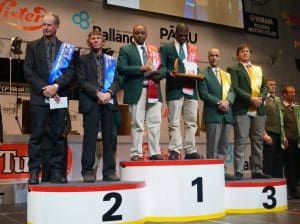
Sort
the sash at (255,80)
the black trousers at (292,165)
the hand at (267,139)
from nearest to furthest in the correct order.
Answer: the sash at (255,80) → the hand at (267,139) → the black trousers at (292,165)

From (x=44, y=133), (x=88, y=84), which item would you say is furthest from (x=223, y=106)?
(x=44, y=133)

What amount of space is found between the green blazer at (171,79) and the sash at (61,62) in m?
0.88

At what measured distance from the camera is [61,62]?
3.50 metres

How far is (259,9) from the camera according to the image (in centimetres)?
900

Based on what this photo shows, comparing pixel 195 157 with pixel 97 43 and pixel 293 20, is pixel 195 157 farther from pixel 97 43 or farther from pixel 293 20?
pixel 293 20

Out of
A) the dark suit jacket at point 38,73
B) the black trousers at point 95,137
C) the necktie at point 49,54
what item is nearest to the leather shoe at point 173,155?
the black trousers at point 95,137

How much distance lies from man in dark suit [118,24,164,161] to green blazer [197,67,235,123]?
0.54m

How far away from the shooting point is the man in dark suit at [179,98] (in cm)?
404

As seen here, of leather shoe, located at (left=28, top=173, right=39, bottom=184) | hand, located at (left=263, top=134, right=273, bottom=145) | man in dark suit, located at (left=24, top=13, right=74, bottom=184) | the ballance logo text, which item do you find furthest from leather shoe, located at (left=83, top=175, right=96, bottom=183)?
the ballance logo text

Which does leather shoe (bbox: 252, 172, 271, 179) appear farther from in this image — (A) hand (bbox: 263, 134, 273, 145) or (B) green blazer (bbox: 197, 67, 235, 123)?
(B) green blazer (bbox: 197, 67, 235, 123)

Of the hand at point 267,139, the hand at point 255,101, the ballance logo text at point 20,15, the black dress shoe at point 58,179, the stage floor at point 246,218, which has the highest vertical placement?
the ballance logo text at point 20,15

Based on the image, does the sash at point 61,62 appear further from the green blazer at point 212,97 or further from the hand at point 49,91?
the green blazer at point 212,97

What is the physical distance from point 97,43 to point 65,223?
1.47 meters

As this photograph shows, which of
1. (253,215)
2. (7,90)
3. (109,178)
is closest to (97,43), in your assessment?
(109,178)
